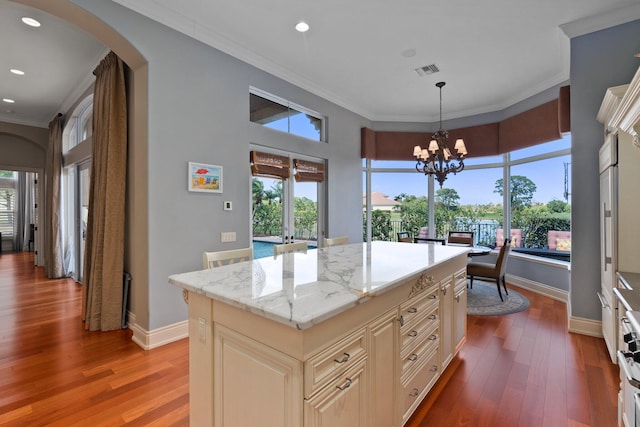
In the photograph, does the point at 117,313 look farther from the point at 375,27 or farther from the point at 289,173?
the point at 375,27

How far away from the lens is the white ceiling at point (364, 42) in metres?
2.85

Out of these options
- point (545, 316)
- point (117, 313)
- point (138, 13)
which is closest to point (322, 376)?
point (117, 313)

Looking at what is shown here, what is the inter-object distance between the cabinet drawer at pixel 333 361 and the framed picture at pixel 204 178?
248 centimetres

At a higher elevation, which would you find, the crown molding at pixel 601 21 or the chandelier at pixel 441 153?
the crown molding at pixel 601 21

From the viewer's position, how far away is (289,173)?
4.39 m

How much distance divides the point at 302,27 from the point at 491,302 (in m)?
4.40

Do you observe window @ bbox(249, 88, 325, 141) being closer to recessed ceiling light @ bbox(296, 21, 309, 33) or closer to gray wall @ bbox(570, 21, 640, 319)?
recessed ceiling light @ bbox(296, 21, 309, 33)

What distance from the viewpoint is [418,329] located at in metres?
1.85

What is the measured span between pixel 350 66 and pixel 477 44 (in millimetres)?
1583

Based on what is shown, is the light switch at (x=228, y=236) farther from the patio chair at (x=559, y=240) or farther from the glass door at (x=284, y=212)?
the patio chair at (x=559, y=240)

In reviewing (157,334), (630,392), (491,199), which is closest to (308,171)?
(157,334)

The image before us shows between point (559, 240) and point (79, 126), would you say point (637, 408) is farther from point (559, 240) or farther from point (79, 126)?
point (79, 126)

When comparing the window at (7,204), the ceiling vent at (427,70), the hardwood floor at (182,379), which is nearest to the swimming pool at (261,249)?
the hardwood floor at (182,379)

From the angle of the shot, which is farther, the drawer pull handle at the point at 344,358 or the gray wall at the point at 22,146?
the gray wall at the point at 22,146
